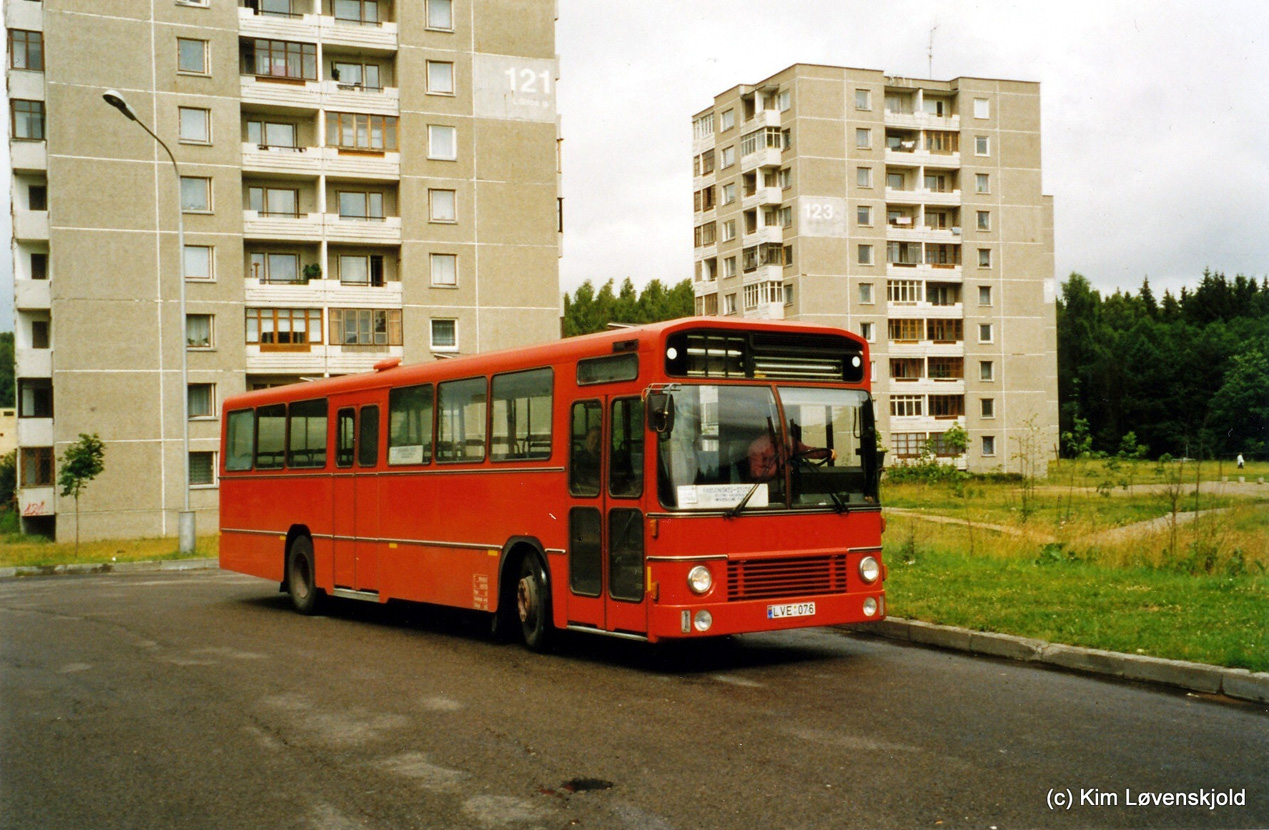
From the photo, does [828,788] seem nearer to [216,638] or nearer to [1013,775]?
[1013,775]

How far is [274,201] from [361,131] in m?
4.59

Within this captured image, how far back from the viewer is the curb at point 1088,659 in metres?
8.99

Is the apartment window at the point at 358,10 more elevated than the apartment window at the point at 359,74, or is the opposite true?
the apartment window at the point at 358,10

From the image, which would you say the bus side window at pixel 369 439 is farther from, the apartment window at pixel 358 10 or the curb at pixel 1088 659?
the apartment window at pixel 358 10

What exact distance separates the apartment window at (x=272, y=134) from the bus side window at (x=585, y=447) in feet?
139

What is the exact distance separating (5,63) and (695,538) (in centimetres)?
4917

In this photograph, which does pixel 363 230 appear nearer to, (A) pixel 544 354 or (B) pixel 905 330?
(A) pixel 544 354

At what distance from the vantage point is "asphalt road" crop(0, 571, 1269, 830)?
20.2ft

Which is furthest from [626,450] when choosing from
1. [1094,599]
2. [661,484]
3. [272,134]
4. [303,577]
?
[272,134]

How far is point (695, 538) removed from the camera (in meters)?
10.2

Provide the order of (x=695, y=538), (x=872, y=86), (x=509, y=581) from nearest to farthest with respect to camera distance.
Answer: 1. (x=695, y=538)
2. (x=509, y=581)
3. (x=872, y=86)

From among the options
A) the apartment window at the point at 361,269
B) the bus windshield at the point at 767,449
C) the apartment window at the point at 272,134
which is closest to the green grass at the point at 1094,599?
the bus windshield at the point at 767,449

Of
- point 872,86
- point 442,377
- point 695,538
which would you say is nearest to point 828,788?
point 695,538

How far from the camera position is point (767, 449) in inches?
420
